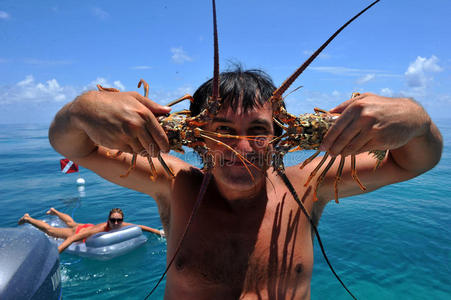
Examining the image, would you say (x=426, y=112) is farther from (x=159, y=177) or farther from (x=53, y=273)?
(x=53, y=273)

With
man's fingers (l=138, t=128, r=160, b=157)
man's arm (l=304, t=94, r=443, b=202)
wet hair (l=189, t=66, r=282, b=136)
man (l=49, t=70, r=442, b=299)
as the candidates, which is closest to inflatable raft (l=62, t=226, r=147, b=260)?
man (l=49, t=70, r=442, b=299)

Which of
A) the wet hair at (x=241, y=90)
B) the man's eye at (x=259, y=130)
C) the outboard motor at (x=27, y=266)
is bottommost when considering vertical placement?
the outboard motor at (x=27, y=266)

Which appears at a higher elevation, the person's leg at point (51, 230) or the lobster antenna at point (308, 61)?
the lobster antenna at point (308, 61)

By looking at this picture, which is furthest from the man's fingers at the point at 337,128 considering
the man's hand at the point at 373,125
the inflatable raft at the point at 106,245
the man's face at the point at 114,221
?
the man's face at the point at 114,221

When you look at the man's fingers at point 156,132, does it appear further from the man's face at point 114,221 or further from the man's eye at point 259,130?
the man's face at point 114,221

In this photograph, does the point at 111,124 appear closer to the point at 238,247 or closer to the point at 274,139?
the point at 274,139

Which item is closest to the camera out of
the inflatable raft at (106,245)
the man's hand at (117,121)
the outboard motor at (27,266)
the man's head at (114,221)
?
the man's hand at (117,121)

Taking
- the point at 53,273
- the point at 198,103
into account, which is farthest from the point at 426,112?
the point at 53,273

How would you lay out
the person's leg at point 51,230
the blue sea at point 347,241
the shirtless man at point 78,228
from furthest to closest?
1. the person's leg at point 51,230
2. the shirtless man at point 78,228
3. the blue sea at point 347,241

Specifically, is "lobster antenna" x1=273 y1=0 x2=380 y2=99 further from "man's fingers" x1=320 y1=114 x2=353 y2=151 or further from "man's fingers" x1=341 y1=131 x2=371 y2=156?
"man's fingers" x1=341 y1=131 x2=371 y2=156
